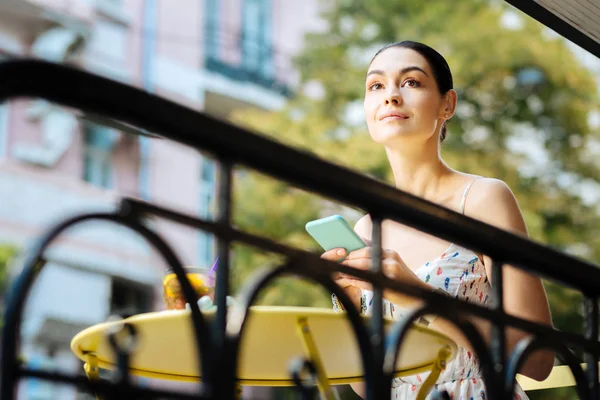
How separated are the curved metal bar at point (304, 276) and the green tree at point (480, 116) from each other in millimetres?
7691

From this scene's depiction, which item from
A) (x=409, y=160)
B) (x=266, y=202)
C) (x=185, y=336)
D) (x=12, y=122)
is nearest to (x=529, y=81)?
(x=266, y=202)

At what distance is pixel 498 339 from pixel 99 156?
9.56 metres

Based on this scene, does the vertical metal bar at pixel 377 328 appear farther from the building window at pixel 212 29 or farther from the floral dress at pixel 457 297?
the building window at pixel 212 29

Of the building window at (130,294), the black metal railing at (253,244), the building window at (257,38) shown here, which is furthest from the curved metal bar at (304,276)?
the building window at (257,38)

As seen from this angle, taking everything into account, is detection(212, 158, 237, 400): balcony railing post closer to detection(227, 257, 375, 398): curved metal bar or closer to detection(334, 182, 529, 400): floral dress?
detection(227, 257, 375, 398): curved metal bar

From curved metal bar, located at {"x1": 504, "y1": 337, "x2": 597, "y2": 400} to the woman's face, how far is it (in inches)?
29.1

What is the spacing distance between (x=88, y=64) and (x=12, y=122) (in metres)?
1.11

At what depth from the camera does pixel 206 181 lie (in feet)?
36.5

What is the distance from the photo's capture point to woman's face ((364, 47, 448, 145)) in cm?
181

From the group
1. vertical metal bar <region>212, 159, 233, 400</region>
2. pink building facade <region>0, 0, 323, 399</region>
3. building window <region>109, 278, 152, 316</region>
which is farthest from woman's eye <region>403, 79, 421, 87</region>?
building window <region>109, 278, 152, 316</region>

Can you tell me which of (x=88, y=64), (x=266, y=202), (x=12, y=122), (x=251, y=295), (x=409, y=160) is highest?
(x=88, y=64)

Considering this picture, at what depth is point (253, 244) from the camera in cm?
85

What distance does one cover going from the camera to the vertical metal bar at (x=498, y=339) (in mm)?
1024

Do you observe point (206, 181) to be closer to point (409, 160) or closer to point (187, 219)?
point (409, 160)
